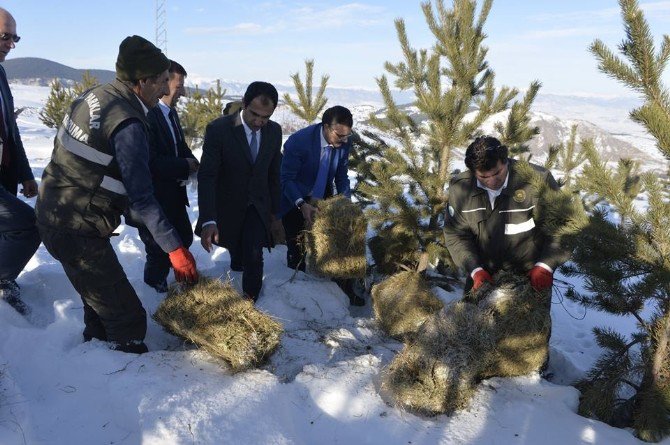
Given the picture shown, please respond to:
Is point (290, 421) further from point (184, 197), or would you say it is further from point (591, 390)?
point (184, 197)

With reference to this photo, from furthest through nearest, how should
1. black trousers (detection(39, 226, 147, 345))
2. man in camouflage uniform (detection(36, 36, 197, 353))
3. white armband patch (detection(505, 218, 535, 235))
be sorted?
1. white armband patch (detection(505, 218, 535, 235))
2. black trousers (detection(39, 226, 147, 345))
3. man in camouflage uniform (detection(36, 36, 197, 353))

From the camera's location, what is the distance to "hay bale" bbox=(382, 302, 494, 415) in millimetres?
2344

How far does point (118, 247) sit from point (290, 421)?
3483mm

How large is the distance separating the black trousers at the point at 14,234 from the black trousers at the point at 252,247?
146 centimetres

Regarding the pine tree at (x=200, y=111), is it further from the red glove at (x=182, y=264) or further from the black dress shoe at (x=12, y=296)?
the red glove at (x=182, y=264)

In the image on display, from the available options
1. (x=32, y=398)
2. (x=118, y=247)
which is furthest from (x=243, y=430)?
(x=118, y=247)

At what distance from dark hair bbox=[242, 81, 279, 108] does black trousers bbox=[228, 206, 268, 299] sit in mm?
911

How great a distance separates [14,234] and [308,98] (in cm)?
429

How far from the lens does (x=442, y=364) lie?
2393mm

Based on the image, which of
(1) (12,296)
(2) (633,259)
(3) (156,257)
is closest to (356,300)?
(3) (156,257)

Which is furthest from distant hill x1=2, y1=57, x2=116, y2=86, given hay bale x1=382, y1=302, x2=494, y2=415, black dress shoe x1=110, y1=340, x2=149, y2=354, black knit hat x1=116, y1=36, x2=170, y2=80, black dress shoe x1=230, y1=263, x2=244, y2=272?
hay bale x1=382, y1=302, x2=494, y2=415

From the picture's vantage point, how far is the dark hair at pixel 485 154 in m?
2.84

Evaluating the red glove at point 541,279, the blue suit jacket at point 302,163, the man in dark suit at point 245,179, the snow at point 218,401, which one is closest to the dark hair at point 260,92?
the man in dark suit at point 245,179

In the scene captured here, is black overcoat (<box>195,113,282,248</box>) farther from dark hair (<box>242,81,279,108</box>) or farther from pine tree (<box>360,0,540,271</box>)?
pine tree (<box>360,0,540,271</box>)
